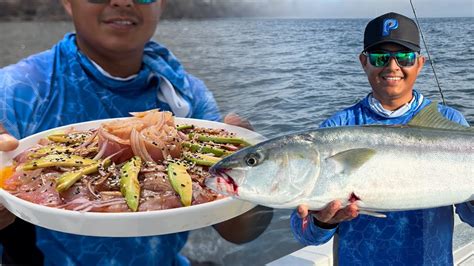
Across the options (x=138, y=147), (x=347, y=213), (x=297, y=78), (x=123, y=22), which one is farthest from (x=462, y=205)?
(x=297, y=78)

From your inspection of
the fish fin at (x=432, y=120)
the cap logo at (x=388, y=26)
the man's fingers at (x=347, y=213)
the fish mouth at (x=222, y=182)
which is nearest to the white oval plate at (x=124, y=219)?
the fish mouth at (x=222, y=182)

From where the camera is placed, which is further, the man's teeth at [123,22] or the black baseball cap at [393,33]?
the black baseball cap at [393,33]

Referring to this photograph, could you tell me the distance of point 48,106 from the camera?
1.37 m

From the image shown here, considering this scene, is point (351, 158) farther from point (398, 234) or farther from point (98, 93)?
point (98, 93)

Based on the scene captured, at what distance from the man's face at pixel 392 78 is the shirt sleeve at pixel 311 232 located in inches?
18.9

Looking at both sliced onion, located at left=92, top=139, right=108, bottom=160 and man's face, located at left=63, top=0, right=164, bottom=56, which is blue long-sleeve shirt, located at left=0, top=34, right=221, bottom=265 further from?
sliced onion, located at left=92, top=139, right=108, bottom=160

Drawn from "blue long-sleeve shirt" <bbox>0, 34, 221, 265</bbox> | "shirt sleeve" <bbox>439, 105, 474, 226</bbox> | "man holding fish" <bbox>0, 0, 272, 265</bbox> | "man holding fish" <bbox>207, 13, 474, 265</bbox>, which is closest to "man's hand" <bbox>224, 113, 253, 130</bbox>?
"man holding fish" <bbox>0, 0, 272, 265</bbox>

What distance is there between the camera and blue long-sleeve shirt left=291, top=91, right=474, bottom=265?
145cm

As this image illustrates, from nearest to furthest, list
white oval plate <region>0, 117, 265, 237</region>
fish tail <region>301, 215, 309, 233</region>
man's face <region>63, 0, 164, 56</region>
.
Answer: white oval plate <region>0, 117, 265, 237</region> → man's face <region>63, 0, 164, 56</region> → fish tail <region>301, 215, 309, 233</region>

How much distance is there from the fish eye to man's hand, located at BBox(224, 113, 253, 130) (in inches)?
20.2

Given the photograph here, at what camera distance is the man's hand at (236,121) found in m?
1.54

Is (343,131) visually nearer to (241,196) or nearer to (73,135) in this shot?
(241,196)

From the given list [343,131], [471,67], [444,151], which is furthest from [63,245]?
[471,67]

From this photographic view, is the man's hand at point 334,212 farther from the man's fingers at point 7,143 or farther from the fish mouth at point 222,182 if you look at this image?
the man's fingers at point 7,143
